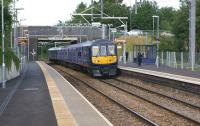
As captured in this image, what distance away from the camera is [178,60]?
190 feet

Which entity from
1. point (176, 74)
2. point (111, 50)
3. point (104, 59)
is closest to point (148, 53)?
point (111, 50)

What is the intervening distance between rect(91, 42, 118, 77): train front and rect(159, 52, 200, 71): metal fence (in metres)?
8.85

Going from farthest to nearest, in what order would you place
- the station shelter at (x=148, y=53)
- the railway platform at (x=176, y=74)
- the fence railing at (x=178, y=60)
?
the station shelter at (x=148, y=53)
the fence railing at (x=178, y=60)
the railway platform at (x=176, y=74)

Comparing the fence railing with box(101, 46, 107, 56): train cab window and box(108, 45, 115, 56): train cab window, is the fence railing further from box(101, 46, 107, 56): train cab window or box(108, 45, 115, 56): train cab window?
box(101, 46, 107, 56): train cab window

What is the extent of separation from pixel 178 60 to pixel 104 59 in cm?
1640

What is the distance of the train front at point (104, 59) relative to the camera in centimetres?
4344

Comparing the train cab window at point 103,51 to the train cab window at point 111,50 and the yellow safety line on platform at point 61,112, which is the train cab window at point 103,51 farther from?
the yellow safety line on platform at point 61,112

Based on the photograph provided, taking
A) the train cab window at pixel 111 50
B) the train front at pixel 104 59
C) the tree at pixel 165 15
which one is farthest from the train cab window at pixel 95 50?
the tree at pixel 165 15

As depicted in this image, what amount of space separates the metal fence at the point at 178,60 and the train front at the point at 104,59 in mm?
8848

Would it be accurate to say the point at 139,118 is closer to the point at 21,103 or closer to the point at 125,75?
the point at 21,103

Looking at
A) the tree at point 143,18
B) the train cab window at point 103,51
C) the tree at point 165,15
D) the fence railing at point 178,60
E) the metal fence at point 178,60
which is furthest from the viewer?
the tree at point 165,15

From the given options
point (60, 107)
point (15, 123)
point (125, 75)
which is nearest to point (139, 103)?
point (60, 107)

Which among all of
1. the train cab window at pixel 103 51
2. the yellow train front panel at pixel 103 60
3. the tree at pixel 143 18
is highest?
the tree at pixel 143 18

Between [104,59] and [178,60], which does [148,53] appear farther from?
[104,59]
